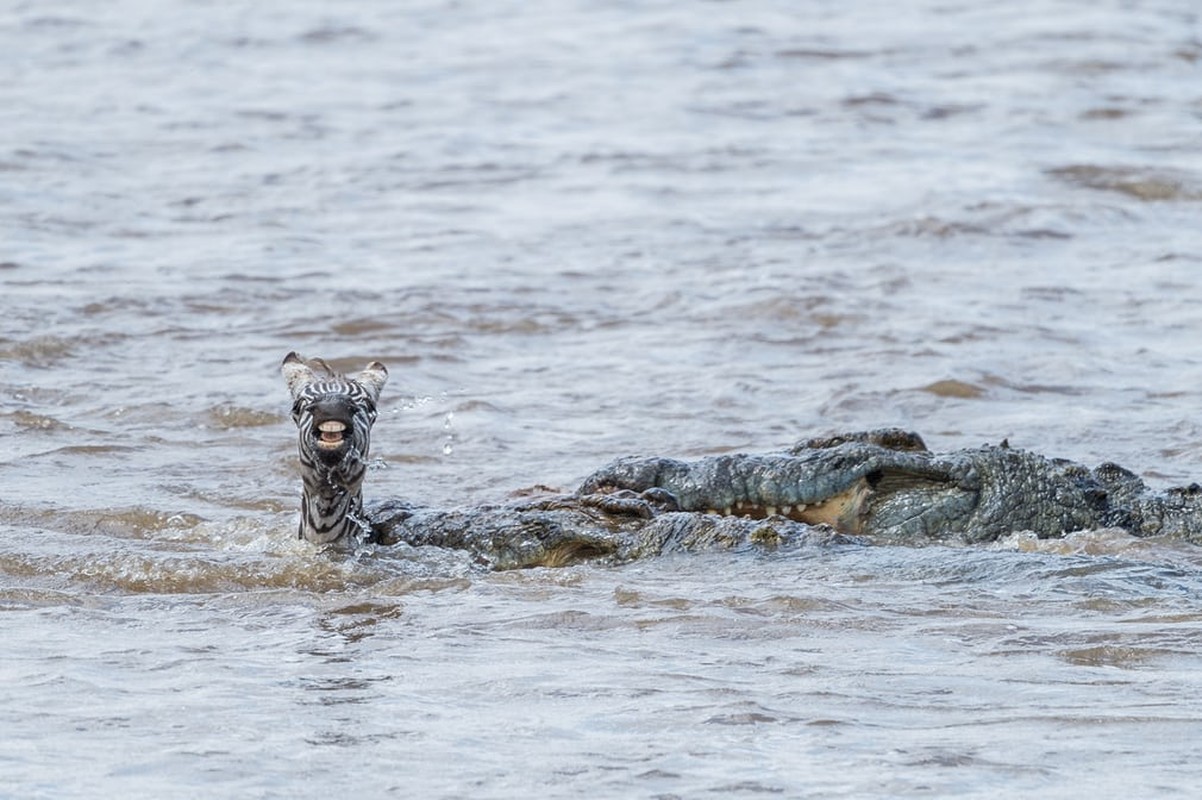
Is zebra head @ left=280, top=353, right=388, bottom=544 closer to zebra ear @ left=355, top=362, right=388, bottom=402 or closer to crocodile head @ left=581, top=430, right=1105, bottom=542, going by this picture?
zebra ear @ left=355, top=362, right=388, bottom=402

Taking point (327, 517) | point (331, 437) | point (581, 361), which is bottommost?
point (581, 361)

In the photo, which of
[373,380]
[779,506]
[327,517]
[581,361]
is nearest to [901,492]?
[779,506]

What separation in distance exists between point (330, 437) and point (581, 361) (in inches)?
172

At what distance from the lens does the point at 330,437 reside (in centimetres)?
656

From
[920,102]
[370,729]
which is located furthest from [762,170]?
[370,729]

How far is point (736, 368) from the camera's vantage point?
1073cm

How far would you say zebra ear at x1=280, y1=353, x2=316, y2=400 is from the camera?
6.64 metres

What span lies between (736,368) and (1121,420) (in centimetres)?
198

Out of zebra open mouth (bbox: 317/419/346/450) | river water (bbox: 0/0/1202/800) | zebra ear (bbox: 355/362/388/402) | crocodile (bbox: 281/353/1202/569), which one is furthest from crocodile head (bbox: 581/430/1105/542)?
zebra open mouth (bbox: 317/419/346/450)

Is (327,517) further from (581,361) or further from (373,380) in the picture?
(581,361)

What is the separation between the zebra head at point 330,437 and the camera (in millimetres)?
6555

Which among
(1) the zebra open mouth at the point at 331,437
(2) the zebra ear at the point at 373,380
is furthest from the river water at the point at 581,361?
(2) the zebra ear at the point at 373,380

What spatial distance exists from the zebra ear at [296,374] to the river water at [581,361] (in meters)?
0.56

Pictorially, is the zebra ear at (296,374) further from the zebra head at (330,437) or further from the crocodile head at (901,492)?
the crocodile head at (901,492)
